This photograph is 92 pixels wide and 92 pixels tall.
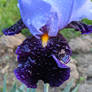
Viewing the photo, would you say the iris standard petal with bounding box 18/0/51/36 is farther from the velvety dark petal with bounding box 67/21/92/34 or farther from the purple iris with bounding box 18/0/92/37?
the velvety dark petal with bounding box 67/21/92/34

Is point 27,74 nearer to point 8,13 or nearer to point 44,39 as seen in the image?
point 44,39

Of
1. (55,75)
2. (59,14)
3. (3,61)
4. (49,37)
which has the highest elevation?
(59,14)

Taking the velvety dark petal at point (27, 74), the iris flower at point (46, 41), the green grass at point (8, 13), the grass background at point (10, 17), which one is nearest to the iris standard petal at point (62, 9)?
the iris flower at point (46, 41)

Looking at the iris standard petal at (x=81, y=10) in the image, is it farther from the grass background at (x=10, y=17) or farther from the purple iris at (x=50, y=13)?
the grass background at (x=10, y=17)

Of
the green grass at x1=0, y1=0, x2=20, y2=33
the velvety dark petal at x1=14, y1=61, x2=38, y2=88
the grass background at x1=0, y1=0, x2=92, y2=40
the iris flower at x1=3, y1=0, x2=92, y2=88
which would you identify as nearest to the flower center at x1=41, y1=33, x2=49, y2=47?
the iris flower at x1=3, y1=0, x2=92, y2=88

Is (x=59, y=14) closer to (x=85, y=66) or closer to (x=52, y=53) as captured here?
(x=52, y=53)

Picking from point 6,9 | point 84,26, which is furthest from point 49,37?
point 6,9
